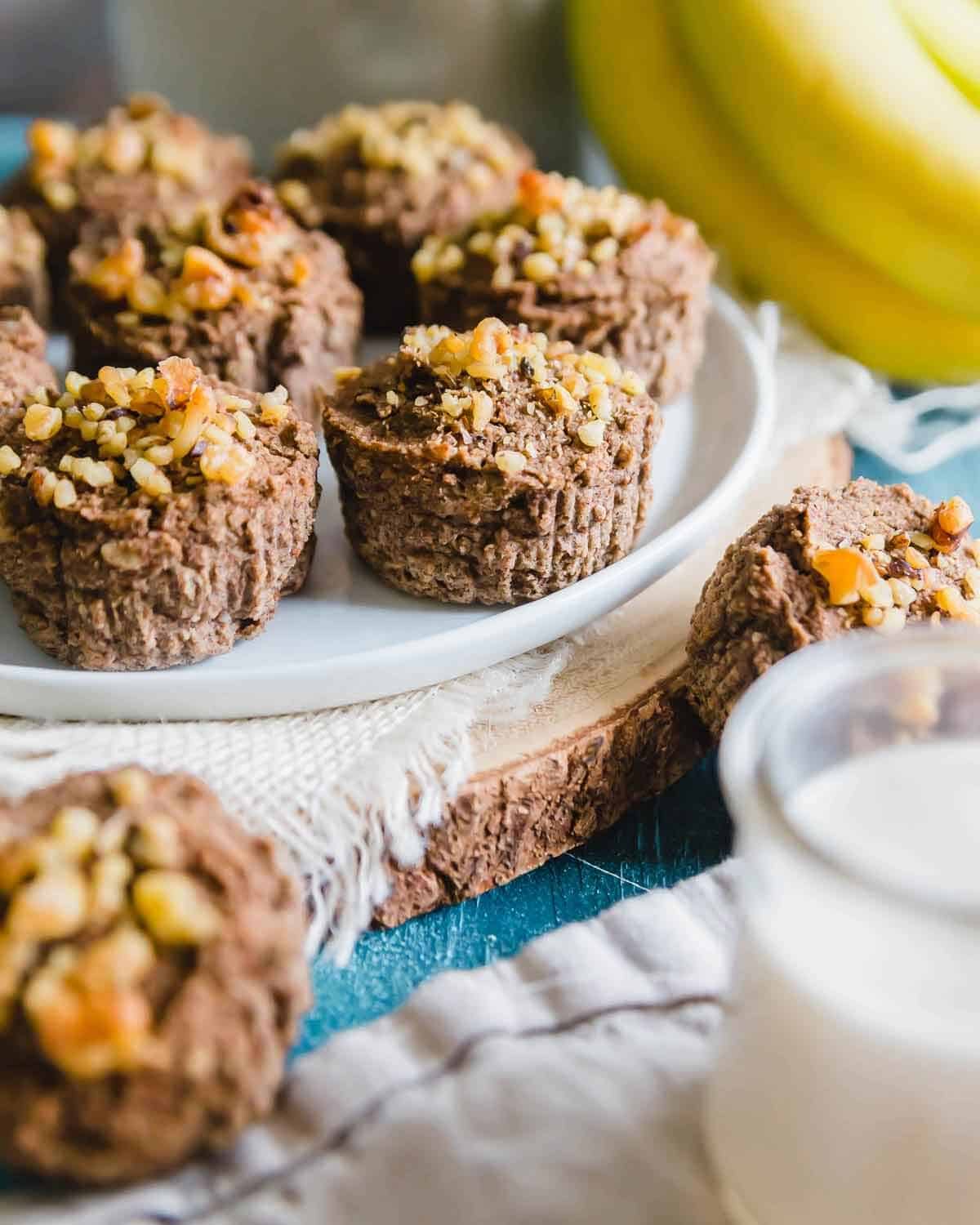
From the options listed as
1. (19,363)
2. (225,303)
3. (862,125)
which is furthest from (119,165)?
(862,125)

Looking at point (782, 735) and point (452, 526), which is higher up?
point (782, 735)

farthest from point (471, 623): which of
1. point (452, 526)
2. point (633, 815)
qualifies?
point (633, 815)

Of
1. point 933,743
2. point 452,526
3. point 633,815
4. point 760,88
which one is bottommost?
point 633,815

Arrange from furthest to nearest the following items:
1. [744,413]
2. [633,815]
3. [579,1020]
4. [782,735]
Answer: [744,413] < [633,815] < [579,1020] < [782,735]

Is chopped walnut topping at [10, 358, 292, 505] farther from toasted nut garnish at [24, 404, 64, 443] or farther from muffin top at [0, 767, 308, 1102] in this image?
muffin top at [0, 767, 308, 1102]

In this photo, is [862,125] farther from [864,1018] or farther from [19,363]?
[864,1018]

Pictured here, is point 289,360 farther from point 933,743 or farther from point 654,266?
point 933,743
